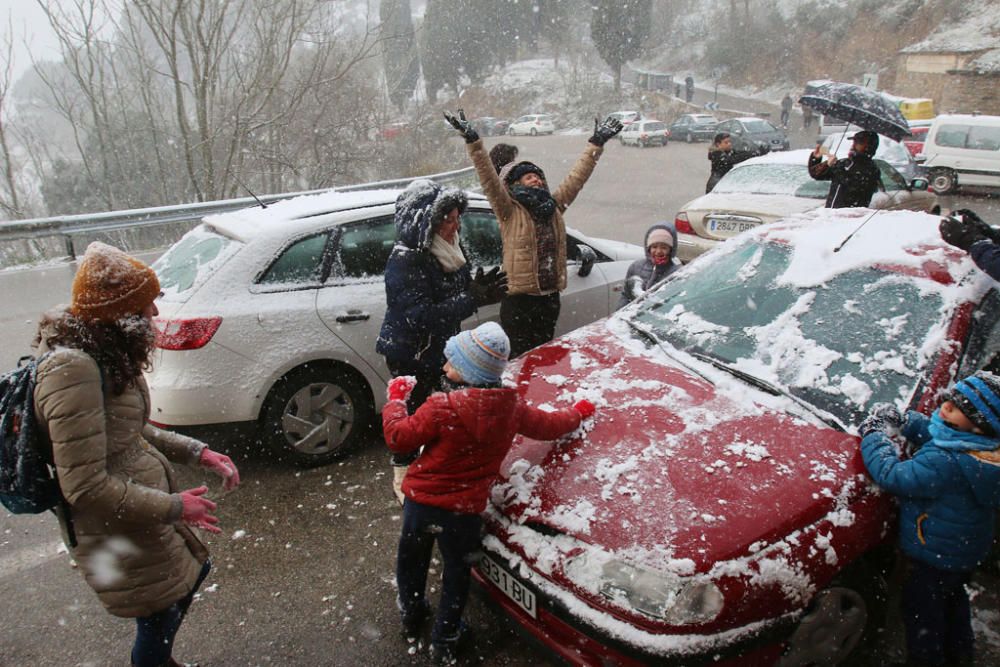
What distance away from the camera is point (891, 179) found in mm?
8469

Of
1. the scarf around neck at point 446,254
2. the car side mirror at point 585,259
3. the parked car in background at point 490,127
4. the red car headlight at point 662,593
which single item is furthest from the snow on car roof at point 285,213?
the parked car in background at point 490,127

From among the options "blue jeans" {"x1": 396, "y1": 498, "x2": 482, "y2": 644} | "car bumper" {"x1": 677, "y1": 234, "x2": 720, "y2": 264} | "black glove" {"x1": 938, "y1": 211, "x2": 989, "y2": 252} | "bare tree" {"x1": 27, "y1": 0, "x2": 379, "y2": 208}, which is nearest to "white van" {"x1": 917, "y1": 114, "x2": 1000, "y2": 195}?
"car bumper" {"x1": 677, "y1": 234, "x2": 720, "y2": 264}

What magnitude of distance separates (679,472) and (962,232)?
75.8 inches

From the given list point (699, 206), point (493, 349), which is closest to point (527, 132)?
point (699, 206)

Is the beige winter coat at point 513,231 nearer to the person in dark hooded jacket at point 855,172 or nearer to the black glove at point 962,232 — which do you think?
the black glove at point 962,232

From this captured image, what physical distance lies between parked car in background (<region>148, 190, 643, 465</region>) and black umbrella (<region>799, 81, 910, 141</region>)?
4012 mm

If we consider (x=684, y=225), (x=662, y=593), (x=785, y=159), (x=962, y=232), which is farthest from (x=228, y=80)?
(x=662, y=593)

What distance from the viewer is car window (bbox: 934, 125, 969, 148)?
15602 mm

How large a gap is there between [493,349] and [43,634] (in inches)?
95.9

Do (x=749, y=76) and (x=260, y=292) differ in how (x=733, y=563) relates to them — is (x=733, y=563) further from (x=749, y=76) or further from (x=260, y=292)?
(x=749, y=76)

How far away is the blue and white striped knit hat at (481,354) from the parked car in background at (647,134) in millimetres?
29906

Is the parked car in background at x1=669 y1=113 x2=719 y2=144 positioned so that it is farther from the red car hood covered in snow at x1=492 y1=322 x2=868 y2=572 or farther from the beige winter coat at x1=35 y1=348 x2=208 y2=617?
the beige winter coat at x1=35 y1=348 x2=208 y2=617

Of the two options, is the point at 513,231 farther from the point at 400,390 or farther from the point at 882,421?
the point at 882,421

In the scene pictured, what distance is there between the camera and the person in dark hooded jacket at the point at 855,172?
6.24 metres
